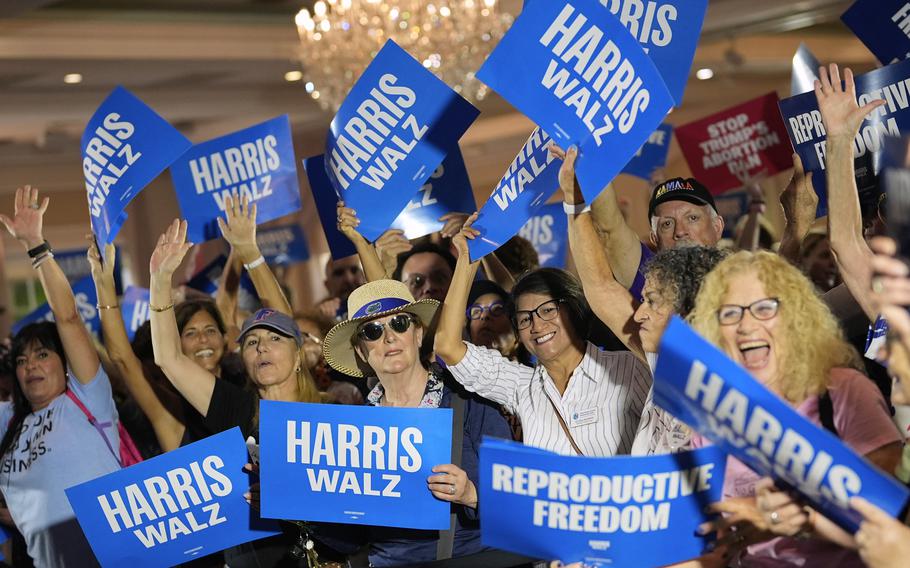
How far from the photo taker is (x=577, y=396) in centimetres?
282

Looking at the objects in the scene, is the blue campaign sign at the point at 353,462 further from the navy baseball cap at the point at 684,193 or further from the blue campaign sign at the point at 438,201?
the blue campaign sign at the point at 438,201

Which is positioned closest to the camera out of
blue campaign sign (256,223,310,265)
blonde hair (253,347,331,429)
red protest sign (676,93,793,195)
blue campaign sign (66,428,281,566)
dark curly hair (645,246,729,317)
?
dark curly hair (645,246,729,317)

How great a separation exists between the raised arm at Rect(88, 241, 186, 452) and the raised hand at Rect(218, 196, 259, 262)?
0.46 m

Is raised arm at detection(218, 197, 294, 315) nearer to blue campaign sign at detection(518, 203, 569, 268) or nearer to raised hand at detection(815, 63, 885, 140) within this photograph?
blue campaign sign at detection(518, 203, 569, 268)

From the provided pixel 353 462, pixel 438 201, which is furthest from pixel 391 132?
pixel 353 462

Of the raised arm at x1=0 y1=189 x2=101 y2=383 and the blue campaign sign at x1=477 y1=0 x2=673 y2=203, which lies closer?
the blue campaign sign at x1=477 y1=0 x2=673 y2=203

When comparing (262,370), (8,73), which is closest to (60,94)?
(8,73)

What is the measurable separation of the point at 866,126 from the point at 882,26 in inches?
18.3

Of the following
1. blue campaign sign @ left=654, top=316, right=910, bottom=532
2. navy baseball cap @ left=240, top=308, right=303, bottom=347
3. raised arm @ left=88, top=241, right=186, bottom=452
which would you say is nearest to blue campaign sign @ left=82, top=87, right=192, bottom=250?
raised arm @ left=88, top=241, right=186, bottom=452

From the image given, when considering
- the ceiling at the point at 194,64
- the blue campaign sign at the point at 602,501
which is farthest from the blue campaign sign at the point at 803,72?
the ceiling at the point at 194,64

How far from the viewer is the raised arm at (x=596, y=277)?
107 inches

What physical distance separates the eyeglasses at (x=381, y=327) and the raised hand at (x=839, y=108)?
1136 mm

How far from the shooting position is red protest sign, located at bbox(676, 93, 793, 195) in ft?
16.9

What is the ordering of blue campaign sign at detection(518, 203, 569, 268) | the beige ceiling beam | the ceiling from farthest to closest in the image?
the ceiling, the beige ceiling beam, blue campaign sign at detection(518, 203, 569, 268)
